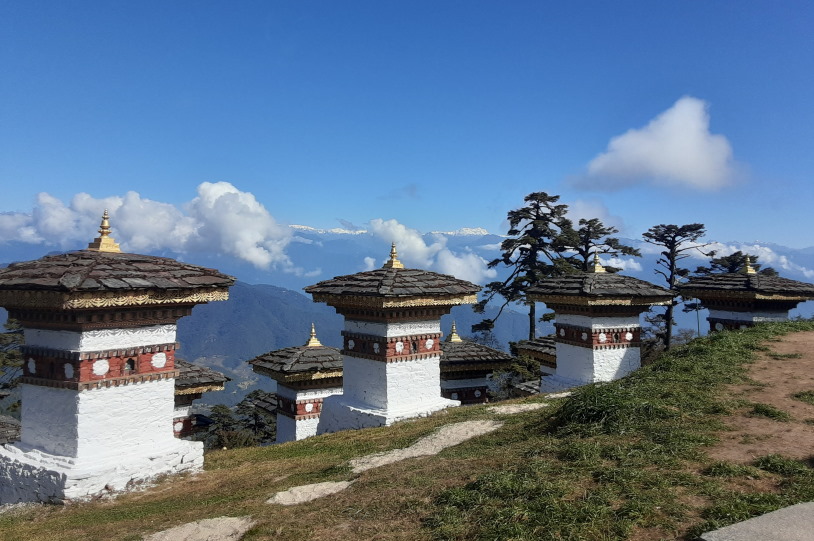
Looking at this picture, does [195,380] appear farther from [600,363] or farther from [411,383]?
[600,363]

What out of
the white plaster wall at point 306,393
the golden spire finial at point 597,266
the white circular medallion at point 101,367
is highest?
the golden spire finial at point 597,266

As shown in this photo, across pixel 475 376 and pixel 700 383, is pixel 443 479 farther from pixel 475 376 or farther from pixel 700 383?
pixel 475 376

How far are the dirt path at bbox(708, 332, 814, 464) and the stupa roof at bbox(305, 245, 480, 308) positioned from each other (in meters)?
5.97

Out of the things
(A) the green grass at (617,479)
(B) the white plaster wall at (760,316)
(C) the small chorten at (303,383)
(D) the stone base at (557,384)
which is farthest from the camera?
(B) the white plaster wall at (760,316)

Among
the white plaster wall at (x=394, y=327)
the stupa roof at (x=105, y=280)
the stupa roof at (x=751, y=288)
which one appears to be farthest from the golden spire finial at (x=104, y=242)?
the stupa roof at (x=751, y=288)

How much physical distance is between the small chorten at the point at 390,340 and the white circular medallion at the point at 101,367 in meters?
5.14

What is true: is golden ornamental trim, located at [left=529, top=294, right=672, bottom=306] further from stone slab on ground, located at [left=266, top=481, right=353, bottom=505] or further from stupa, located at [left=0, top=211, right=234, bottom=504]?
stupa, located at [left=0, top=211, right=234, bottom=504]

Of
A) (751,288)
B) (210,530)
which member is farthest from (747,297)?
(210,530)

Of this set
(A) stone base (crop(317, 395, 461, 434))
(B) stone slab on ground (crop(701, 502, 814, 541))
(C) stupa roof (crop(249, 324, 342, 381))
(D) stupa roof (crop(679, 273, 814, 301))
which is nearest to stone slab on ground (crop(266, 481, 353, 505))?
(B) stone slab on ground (crop(701, 502, 814, 541))

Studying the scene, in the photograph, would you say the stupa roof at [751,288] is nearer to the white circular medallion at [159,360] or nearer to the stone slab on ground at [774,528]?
the stone slab on ground at [774,528]

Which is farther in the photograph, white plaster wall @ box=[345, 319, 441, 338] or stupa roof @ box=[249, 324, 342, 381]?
stupa roof @ box=[249, 324, 342, 381]

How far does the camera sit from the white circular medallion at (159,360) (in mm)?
9555

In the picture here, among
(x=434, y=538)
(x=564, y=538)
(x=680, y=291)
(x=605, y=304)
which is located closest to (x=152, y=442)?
(x=434, y=538)

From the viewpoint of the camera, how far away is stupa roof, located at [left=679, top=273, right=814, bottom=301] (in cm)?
1561
